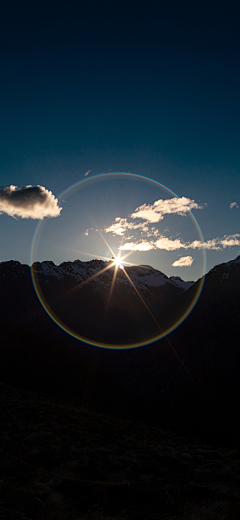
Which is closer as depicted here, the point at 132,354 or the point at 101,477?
the point at 101,477

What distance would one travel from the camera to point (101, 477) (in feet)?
24.5

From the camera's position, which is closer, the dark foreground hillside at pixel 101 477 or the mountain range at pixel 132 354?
the dark foreground hillside at pixel 101 477

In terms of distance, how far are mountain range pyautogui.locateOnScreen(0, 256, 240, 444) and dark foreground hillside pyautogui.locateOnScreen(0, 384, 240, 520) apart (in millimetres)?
12958

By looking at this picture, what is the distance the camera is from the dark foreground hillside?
553 cm

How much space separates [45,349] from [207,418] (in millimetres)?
55891

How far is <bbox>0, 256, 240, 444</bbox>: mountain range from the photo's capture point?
89.7 ft

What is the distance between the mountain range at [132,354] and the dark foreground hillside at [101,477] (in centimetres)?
1296

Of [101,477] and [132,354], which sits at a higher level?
[101,477]

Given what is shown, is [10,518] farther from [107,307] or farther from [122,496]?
[107,307]

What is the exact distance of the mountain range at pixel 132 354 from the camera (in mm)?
27344

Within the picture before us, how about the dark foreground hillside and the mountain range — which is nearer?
the dark foreground hillside

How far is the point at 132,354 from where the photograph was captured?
4870 inches

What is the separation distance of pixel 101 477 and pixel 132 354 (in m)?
125

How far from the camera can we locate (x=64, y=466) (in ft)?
26.8
